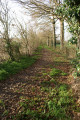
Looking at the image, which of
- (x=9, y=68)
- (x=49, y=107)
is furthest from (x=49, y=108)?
(x=9, y=68)

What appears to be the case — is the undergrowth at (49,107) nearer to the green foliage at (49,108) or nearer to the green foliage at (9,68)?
the green foliage at (49,108)

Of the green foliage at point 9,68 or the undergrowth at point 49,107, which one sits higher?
the green foliage at point 9,68

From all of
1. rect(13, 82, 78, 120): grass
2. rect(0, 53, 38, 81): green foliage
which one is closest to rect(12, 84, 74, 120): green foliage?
rect(13, 82, 78, 120): grass

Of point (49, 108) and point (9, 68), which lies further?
point (9, 68)

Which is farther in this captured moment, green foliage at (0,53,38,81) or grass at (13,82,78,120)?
green foliage at (0,53,38,81)

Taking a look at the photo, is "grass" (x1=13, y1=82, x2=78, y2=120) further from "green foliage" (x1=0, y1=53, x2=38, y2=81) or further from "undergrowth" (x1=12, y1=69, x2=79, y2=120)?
"green foliage" (x1=0, y1=53, x2=38, y2=81)

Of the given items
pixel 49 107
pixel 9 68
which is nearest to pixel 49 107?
pixel 49 107

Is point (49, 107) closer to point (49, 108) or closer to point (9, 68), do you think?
point (49, 108)

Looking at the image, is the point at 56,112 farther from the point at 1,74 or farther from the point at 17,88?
the point at 1,74

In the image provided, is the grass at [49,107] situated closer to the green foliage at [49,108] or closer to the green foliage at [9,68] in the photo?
the green foliage at [49,108]

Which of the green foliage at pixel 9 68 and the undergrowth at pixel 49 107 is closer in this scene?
the undergrowth at pixel 49 107

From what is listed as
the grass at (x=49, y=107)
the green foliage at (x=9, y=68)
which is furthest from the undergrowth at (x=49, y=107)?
the green foliage at (x=9, y=68)

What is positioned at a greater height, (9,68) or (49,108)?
(9,68)

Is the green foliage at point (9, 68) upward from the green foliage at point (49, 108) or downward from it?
upward
